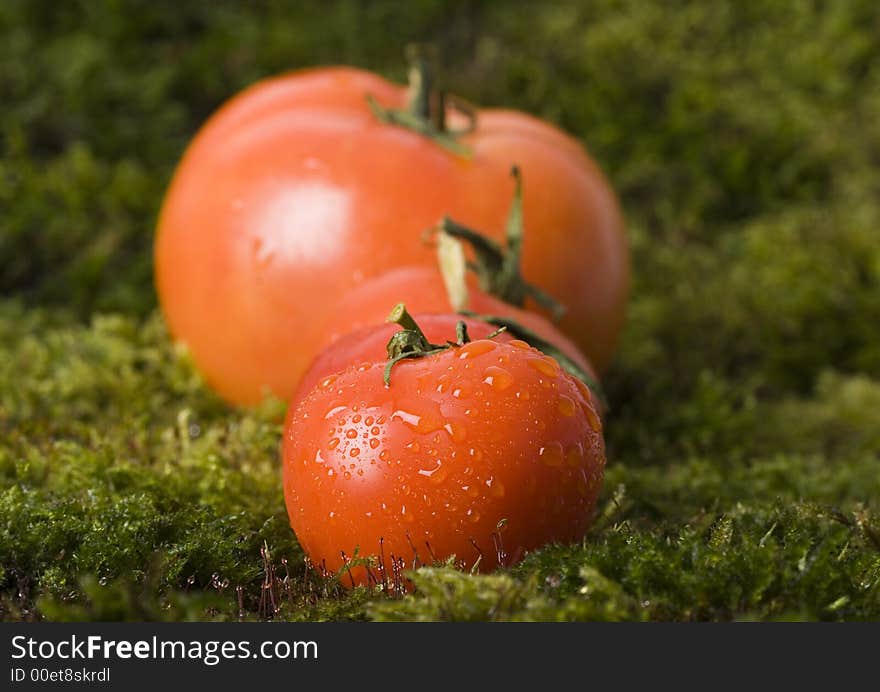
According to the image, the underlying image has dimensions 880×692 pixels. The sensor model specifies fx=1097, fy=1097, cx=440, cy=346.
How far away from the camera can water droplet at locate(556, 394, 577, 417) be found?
160 centimetres

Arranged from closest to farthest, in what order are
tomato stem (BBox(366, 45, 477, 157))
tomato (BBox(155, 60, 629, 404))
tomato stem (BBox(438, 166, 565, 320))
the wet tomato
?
the wet tomato
tomato stem (BBox(438, 166, 565, 320))
tomato (BBox(155, 60, 629, 404))
tomato stem (BBox(366, 45, 477, 157))

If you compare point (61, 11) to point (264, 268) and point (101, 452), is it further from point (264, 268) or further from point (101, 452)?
point (101, 452)

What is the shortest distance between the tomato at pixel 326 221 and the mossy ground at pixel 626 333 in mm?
197

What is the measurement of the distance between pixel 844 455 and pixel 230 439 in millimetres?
1591

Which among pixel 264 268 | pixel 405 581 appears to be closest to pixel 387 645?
pixel 405 581

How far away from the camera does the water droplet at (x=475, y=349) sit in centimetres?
162

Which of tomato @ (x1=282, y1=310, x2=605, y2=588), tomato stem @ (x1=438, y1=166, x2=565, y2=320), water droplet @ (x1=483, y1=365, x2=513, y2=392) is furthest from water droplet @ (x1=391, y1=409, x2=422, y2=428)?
tomato stem @ (x1=438, y1=166, x2=565, y2=320)

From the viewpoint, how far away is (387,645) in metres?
1.32

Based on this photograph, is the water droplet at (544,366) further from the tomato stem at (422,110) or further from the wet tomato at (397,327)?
the tomato stem at (422,110)

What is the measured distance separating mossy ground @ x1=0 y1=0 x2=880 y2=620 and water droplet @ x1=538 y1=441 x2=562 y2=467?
126mm

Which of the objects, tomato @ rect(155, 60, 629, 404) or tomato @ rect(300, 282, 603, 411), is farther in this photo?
tomato @ rect(155, 60, 629, 404)

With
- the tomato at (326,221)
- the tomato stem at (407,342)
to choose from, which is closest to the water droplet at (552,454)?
the tomato stem at (407,342)

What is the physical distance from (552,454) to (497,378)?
0.44 ft

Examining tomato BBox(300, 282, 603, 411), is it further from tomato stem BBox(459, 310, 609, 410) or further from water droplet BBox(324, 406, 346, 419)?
water droplet BBox(324, 406, 346, 419)
